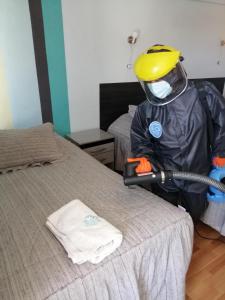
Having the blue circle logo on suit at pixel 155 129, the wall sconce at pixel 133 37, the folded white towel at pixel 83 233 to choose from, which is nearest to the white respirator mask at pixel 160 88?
the blue circle logo on suit at pixel 155 129

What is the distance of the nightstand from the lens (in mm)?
2268

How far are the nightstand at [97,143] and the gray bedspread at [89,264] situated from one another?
77cm

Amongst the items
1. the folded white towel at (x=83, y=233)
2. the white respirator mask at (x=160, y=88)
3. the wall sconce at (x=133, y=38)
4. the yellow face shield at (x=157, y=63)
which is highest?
the wall sconce at (x=133, y=38)

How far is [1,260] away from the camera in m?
0.85

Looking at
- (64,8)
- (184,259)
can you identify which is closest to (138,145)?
(184,259)

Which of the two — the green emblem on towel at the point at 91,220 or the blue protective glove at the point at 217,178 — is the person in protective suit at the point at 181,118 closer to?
the blue protective glove at the point at 217,178

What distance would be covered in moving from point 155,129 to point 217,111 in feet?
1.15

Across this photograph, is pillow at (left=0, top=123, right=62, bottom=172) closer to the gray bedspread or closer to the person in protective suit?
the gray bedspread

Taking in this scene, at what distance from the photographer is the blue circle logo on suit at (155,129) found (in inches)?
51.3

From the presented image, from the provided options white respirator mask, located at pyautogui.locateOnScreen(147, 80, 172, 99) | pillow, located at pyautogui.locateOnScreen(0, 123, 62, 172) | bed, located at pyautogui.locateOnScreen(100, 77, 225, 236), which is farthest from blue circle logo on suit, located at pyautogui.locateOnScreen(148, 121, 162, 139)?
bed, located at pyautogui.locateOnScreen(100, 77, 225, 236)

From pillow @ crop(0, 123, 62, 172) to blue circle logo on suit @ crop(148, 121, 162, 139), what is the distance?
775mm

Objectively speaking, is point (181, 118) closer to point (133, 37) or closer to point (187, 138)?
point (187, 138)

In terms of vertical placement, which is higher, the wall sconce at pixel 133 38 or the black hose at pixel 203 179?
the wall sconce at pixel 133 38

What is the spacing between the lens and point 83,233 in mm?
920
